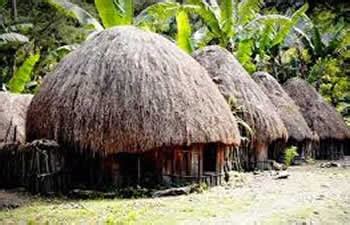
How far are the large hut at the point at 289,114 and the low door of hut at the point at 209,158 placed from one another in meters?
5.25

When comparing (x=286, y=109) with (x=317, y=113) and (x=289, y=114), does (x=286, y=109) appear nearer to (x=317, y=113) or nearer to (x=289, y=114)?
(x=289, y=114)

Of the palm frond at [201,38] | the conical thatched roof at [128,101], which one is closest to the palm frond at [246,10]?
the palm frond at [201,38]

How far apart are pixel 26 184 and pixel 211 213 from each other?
4.20m

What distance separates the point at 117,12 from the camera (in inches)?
538

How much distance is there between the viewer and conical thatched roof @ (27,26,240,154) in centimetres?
959

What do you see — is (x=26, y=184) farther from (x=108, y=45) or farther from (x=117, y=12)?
(x=117, y=12)

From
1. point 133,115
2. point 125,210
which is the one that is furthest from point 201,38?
point 125,210

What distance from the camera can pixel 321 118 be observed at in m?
17.3

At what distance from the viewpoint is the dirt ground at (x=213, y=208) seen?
739 centimetres

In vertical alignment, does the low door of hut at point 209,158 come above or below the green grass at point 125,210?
above

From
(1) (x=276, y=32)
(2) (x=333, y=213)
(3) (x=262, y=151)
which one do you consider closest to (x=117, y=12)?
(3) (x=262, y=151)

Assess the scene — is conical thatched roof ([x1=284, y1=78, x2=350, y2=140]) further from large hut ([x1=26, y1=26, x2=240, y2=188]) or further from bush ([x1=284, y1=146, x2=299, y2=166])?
large hut ([x1=26, y1=26, x2=240, y2=188])

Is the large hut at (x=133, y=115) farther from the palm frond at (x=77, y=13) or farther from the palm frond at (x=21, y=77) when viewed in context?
the palm frond at (x=21, y=77)

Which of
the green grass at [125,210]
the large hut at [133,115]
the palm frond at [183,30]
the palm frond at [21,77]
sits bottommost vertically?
the green grass at [125,210]
